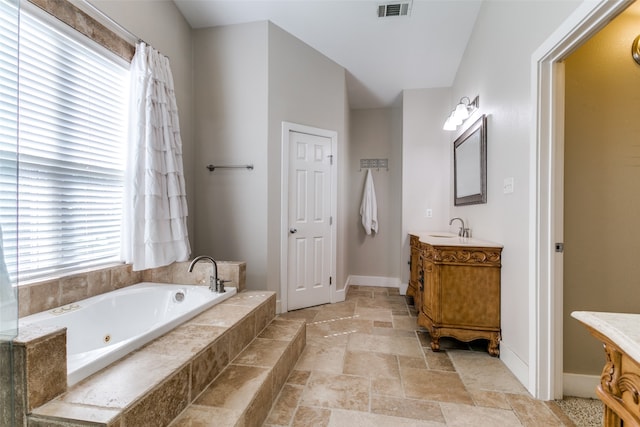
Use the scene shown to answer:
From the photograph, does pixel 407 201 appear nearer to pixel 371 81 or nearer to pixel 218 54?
pixel 371 81

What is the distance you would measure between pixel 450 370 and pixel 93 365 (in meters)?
2.06

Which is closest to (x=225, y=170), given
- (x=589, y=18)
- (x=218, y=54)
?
(x=218, y=54)

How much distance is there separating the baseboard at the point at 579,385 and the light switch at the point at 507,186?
3.82 ft

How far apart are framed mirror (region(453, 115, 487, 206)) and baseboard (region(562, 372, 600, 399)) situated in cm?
132

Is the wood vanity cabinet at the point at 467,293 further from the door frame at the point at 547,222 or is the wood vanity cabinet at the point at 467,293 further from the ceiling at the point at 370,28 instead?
the ceiling at the point at 370,28

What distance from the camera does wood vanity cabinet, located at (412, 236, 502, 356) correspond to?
7.07 ft

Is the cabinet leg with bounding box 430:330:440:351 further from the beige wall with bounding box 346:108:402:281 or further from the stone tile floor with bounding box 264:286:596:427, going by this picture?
the beige wall with bounding box 346:108:402:281

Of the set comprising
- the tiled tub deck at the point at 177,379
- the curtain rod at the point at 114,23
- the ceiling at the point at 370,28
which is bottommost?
the tiled tub deck at the point at 177,379

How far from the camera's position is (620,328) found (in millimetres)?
653

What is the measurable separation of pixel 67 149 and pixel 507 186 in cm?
298

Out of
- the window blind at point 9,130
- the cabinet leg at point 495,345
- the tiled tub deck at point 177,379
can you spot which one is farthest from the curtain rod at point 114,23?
the cabinet leg at point 495,345

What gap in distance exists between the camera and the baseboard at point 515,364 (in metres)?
1.77

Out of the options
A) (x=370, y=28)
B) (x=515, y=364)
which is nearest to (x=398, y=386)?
(x=515, y=364)

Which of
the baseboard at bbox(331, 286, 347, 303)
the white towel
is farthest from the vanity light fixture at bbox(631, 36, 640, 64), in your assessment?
the baseboard at bbox(331, 286, 347, 303)
